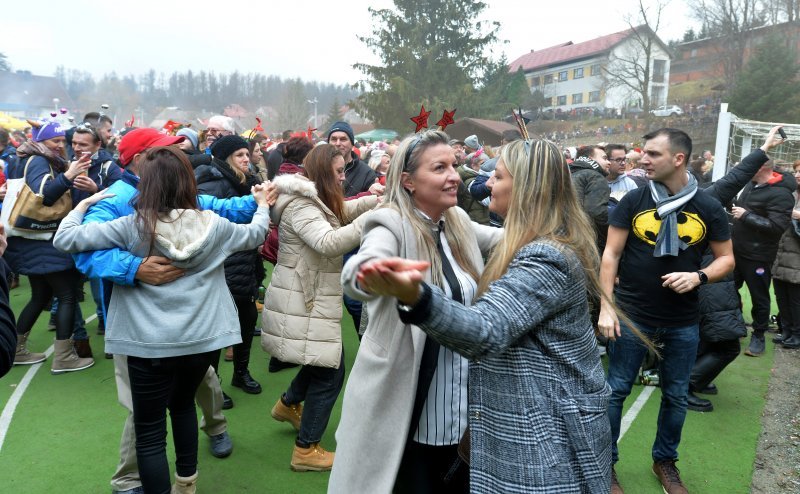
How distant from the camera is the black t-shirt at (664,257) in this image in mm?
3568

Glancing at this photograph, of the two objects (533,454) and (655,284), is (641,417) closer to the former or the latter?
(655,284)

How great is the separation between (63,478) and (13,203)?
8.79ft

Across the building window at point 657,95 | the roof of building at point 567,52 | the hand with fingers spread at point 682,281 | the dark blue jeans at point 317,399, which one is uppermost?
the roof of building at point 567,52

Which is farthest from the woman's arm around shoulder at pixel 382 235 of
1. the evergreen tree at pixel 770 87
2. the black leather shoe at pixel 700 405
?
the evergreen tree at pixel 770 87

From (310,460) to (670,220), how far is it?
2.77 meters

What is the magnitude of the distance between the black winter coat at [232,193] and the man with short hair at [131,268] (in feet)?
2.60

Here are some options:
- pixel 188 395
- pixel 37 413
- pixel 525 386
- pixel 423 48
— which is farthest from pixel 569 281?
pixel 423 48

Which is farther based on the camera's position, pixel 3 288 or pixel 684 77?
pixel 684 77

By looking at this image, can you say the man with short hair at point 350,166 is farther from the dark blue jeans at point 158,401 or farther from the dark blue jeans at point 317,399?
the dark blue jeans at point 158,401

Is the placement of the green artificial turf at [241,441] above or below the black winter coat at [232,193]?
below

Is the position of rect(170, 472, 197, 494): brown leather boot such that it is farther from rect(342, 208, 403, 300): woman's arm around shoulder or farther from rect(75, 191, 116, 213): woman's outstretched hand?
rect(342, 208, 403, 300): woman's arm around shoulder

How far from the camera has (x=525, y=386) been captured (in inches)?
74.5

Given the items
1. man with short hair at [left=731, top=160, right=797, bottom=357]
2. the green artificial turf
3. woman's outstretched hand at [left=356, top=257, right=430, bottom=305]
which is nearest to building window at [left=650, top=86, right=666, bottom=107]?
man with short hair at [left=731, top=160, right=797, bottom=357]

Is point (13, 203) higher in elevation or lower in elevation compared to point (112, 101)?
lower
